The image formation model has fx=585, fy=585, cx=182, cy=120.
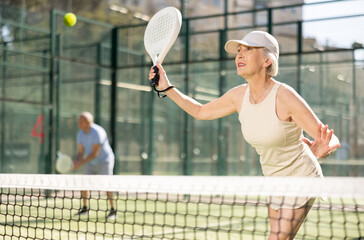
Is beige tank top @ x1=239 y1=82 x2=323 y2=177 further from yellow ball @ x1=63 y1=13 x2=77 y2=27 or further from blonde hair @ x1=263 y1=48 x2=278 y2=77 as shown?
yellow ball @ x1=63 y1=13 x2=77 y2=27

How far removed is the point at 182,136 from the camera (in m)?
11.0

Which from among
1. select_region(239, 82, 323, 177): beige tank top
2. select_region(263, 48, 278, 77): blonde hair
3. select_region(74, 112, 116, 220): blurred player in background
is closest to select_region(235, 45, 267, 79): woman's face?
select_region(263, 48, 278, 77): blonde hair

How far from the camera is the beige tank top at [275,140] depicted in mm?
3178

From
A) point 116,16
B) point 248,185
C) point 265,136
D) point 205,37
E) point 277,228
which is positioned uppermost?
point 116,16

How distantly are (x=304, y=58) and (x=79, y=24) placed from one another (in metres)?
4.65

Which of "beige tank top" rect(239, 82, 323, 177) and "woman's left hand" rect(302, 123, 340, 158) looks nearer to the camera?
"woman's left hand" rect(302, 123, 340, 158)

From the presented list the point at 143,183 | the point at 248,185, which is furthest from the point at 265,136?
the point at 143,183

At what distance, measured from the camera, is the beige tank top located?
318cm

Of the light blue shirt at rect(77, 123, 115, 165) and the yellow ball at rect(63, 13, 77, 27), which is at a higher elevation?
the yellow ball at rect(63, 13, 77, 27)

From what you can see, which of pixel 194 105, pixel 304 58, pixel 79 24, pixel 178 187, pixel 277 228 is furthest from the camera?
pixel 79 24

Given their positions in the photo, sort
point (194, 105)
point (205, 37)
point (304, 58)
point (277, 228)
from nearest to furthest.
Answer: point (277, 228), point (194, 105), point (304, 58), point (205, 37)

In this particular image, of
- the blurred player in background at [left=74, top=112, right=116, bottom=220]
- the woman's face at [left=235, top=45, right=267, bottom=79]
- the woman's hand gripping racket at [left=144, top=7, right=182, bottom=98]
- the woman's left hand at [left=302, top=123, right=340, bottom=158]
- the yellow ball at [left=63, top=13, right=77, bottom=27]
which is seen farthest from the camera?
the yellow ball at [left=63, top=13, right=77, bottom=27]

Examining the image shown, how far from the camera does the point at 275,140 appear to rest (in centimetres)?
320

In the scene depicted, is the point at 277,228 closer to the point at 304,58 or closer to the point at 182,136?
the point at 304,58
